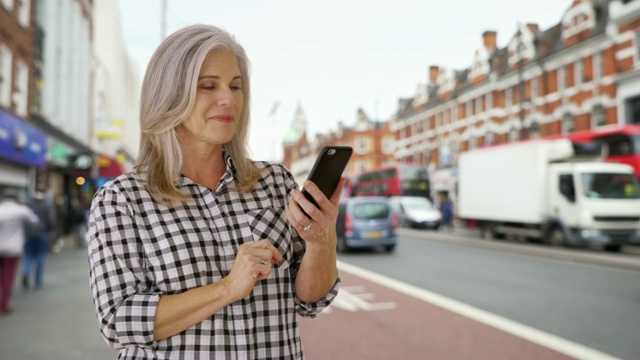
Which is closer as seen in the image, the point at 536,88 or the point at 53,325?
the point at 53,325

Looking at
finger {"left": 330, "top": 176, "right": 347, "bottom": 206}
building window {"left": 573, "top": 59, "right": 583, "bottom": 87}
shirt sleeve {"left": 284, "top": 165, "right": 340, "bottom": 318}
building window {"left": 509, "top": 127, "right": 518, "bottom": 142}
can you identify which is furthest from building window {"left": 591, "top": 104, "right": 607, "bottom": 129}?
finger {"left": 330, "top": 176, "right": 347, "bottom": 206}

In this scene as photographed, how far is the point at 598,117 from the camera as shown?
27.1m

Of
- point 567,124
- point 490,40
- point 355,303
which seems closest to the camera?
point 355,303

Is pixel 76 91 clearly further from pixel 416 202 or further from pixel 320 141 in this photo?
pixel 320 141

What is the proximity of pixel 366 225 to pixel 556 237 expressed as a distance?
20.4 ft

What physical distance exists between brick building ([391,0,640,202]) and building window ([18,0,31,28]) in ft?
72.7

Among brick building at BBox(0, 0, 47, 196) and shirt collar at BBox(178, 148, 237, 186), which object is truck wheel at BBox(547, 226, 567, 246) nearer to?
brick building at BBox(0, 0, 47, 196)

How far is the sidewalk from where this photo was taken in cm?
482

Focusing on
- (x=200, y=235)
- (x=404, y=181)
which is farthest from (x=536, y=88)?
(x=200, y=235)

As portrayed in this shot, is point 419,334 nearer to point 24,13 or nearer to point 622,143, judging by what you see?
point 622,143

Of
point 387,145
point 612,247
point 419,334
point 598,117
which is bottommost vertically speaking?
point 612,247

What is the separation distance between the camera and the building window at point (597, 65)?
2706 centimetres

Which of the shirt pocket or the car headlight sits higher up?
the shirt pocket

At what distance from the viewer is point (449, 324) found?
243 inches
